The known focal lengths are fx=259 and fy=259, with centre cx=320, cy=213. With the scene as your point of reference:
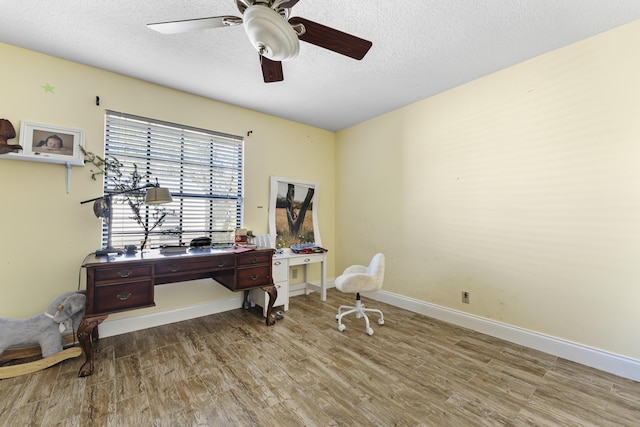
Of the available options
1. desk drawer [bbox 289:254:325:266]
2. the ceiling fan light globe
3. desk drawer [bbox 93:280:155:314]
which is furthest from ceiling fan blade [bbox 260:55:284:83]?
desk drawer [bbox 289:254:325:266]

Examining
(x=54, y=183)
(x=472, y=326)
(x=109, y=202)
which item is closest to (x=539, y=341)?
(x=472, y=326)

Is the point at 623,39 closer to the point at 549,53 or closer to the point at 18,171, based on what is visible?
the point at 549,53

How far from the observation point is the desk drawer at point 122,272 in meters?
2.05

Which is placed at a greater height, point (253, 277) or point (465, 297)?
point (253, 277)

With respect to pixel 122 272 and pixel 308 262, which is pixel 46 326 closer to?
pixel 122 272

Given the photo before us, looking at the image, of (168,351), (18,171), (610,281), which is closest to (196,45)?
(18,171)

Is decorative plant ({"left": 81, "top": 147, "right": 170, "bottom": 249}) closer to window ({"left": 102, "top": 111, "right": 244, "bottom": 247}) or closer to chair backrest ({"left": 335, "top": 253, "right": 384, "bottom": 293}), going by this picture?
window ({"left": 102, "top": 111, "right": 244, "bottom": 247})

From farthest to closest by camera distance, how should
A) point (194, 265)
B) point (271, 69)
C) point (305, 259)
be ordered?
point (305, 259) → point (194, 265) → point (271, 69)

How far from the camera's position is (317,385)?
73.6 inches

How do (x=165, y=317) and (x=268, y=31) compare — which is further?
(x=165, y=317)

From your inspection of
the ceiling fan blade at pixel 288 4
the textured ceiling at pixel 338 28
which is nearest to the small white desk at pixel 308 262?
the textured ceiling at pixel 338 28

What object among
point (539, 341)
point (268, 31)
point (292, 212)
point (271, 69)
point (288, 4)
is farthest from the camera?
point (292, 212)

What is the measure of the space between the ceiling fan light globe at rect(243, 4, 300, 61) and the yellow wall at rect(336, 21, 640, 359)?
93.7 inches

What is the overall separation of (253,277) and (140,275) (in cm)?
103
